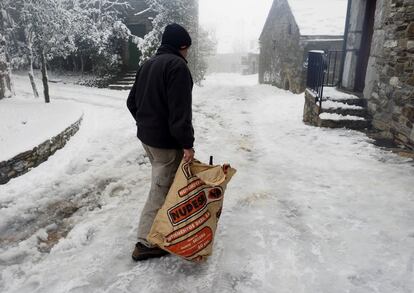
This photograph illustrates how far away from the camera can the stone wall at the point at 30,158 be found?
14.6 feet

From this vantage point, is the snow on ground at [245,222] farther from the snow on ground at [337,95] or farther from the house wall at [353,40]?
the house wall at [353,40]

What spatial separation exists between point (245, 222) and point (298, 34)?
1471cm

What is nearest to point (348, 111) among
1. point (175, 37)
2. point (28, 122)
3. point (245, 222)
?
point (245, 222)

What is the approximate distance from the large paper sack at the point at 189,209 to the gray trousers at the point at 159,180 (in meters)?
0.22

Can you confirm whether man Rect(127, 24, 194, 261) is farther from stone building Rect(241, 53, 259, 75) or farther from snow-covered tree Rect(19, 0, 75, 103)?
stone building Rect(241, 53, 259, 75)

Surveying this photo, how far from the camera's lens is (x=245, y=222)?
343 cm

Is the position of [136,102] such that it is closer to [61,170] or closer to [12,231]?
[12,231]

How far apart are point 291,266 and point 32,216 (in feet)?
9.16

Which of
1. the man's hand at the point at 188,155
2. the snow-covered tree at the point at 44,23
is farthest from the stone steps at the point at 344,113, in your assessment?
the snow-covered tree at the point at 44,23

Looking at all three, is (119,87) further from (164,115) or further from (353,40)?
(164,115)

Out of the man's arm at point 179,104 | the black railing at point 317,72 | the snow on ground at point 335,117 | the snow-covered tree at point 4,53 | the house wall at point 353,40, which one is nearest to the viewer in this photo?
the man's arm at point 179,104

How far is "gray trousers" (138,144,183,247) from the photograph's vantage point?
2.77 m

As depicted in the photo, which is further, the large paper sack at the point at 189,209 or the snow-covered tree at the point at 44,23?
the snow-covered tree at the point at 44,23

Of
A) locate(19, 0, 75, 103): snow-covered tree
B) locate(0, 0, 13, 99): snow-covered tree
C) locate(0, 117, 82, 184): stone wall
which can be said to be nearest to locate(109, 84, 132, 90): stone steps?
locate(19, 0, 75, 103): snow-covered tree
